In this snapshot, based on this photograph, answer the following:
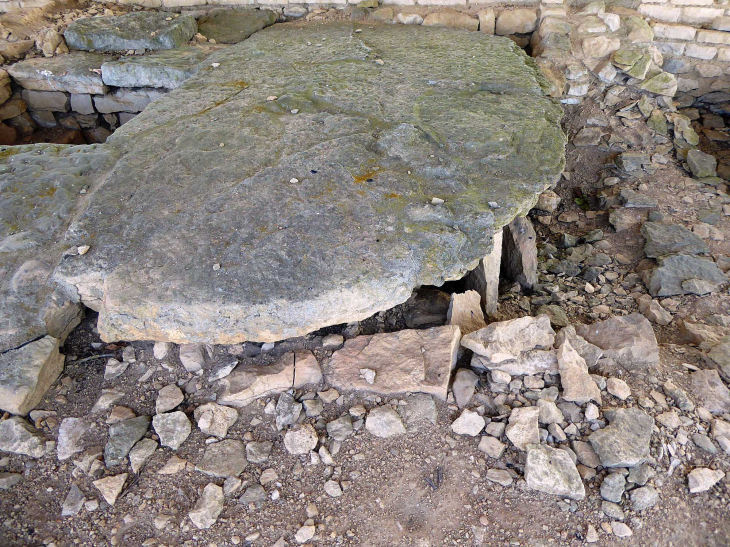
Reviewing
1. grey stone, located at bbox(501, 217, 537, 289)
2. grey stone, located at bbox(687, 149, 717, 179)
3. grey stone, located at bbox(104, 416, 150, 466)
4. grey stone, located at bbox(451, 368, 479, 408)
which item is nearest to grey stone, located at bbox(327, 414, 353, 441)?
grey stone, located at bbox(451, 368, 479, 408)

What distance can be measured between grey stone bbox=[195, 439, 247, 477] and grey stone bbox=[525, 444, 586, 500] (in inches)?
37.3

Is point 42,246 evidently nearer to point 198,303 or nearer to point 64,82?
point 198,303

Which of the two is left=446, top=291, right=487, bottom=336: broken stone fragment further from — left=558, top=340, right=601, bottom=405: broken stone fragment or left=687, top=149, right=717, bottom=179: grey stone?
left=687, top=149, right=717, bottom=179: grey stone

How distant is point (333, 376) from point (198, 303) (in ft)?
1.86

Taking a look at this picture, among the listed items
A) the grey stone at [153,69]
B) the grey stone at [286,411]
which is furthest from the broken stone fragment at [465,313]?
the grey stone at [153,69]

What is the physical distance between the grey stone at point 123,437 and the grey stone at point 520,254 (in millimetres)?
1849

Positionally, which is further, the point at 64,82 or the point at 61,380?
the point at 64,82

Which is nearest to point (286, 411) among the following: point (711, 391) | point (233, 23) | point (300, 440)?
point (300, 440)

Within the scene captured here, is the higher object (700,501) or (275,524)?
(275,524)

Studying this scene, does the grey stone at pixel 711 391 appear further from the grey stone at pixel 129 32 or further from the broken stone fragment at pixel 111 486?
the grey stone at pixel 129 32

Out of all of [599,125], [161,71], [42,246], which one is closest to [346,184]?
[42,246]

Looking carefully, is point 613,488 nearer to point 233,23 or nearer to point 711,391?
point 711,391

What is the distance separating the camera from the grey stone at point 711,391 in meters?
1.93

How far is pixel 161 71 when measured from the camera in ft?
11.2
